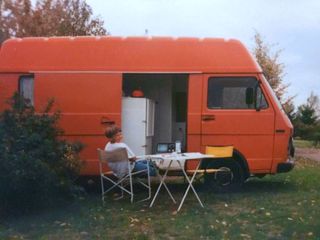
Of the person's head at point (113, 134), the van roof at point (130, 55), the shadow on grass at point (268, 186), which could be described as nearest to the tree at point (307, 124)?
the shadow on grass at point (268, 186)

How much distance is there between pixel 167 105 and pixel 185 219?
407 centimetres

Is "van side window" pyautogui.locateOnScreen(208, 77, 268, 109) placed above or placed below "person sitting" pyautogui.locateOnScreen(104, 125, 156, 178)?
above

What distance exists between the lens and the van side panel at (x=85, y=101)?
1034 centimetres

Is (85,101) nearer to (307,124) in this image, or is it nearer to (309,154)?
(309,154)

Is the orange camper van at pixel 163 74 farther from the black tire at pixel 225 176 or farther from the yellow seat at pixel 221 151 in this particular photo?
the yellow seat at pixel 221 151

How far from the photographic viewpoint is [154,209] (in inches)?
342

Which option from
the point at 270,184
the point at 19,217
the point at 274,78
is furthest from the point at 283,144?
the point at 274,78

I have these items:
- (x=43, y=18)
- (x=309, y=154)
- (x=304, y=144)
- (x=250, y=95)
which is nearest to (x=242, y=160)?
(x=250, y=95)

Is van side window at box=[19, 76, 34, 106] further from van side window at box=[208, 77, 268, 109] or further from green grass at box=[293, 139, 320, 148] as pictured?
green grass at box=[293, 139, 320, 148]

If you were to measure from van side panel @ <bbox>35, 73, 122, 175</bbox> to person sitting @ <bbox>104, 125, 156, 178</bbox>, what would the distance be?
1.24ft

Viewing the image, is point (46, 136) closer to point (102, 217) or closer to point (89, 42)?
point (102, 217)

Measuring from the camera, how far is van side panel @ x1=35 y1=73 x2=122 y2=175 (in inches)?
407

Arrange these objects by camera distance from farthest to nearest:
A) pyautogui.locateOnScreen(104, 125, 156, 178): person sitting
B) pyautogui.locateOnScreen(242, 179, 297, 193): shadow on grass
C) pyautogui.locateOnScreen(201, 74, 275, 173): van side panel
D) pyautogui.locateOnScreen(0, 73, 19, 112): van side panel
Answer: pyautogui.locateOnScreen(242, 179, 297, 193): shadow on grass < pyautogui.locateOnScreen(0, 73, 19, 112): van side panel < pyautogui.locateOnScreen(201, 74, 275, 173): van side panel < pyautogui.locateOnScreen(104, 125, 156, 178): person sitting

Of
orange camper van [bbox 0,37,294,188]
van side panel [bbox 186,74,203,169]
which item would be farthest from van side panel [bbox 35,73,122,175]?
van side panel [bbox 186,74,203,169]
